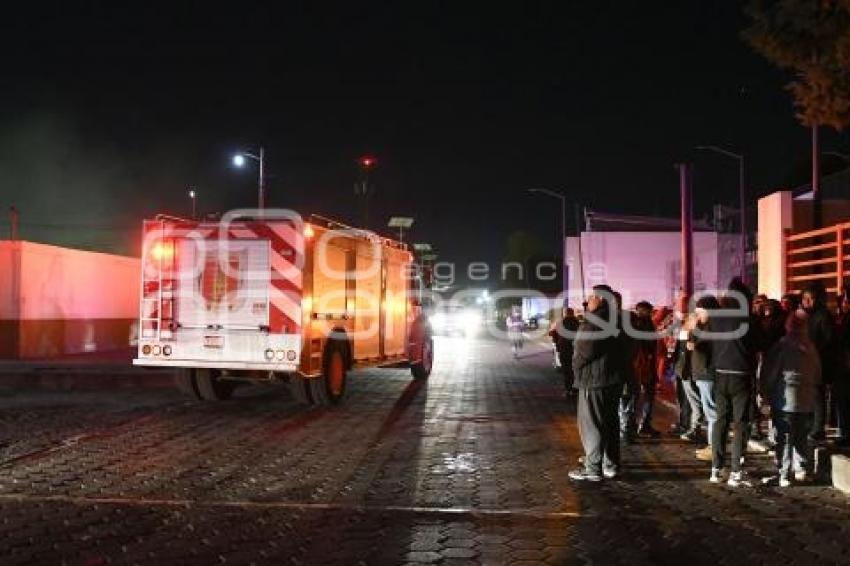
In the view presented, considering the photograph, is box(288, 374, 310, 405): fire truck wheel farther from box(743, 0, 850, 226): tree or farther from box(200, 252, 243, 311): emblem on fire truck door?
box(743, 0, 850, 226): tree

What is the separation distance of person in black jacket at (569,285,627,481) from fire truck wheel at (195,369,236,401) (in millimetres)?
8561

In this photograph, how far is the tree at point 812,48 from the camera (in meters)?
8.34

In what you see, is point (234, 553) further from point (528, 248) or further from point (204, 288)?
point (528, 248)

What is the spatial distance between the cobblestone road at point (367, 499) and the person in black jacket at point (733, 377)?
0.35 m

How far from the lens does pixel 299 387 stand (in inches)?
625

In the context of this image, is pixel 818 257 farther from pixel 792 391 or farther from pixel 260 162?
pixel 260 162

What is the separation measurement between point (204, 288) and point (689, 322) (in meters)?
7.90

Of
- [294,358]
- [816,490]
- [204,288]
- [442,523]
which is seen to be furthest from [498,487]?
[204,288]

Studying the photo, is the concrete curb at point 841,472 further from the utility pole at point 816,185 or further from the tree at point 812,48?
the utility pole at point 816,185

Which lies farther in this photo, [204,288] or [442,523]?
[204,288]

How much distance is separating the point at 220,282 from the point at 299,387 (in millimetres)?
2107

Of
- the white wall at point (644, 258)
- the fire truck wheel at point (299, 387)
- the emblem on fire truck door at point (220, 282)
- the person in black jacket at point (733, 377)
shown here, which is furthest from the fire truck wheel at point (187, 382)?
the white wall at point (644, 258)

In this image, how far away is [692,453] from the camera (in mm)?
11328

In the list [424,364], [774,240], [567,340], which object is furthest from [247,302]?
[774,240]
